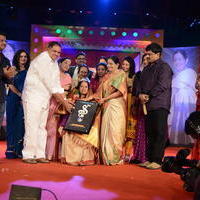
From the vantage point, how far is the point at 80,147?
16.0ft

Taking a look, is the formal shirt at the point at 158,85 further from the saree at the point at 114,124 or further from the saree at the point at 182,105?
the saree at the point at 182,105

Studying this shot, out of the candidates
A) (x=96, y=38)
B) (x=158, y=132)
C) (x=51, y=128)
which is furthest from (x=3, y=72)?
(x=96, y=38)

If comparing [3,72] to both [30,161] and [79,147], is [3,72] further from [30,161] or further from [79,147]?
[79,147]

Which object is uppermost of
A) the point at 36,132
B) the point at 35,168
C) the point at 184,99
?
the point at 184,99

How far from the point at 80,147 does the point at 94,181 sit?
4.13 ft

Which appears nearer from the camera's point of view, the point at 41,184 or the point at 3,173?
the point at 41,184

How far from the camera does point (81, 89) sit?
5168 mm

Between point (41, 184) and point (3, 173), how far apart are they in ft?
2.34

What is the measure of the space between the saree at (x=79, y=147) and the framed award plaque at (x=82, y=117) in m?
0.10

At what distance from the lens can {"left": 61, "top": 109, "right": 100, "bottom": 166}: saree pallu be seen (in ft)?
15.9

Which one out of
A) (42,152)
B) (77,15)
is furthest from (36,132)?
(77,15)

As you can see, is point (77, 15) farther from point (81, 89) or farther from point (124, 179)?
point (124, 179)

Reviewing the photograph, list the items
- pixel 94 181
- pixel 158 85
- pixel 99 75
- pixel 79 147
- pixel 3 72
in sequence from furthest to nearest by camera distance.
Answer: pixel 99 75, pixel 79 147, pixel 158 85, pixel 3 72, pixel 94 181

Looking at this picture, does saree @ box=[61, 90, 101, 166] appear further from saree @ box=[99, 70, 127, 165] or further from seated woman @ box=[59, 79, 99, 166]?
saree @ box=[99, 70, 127, 165]
